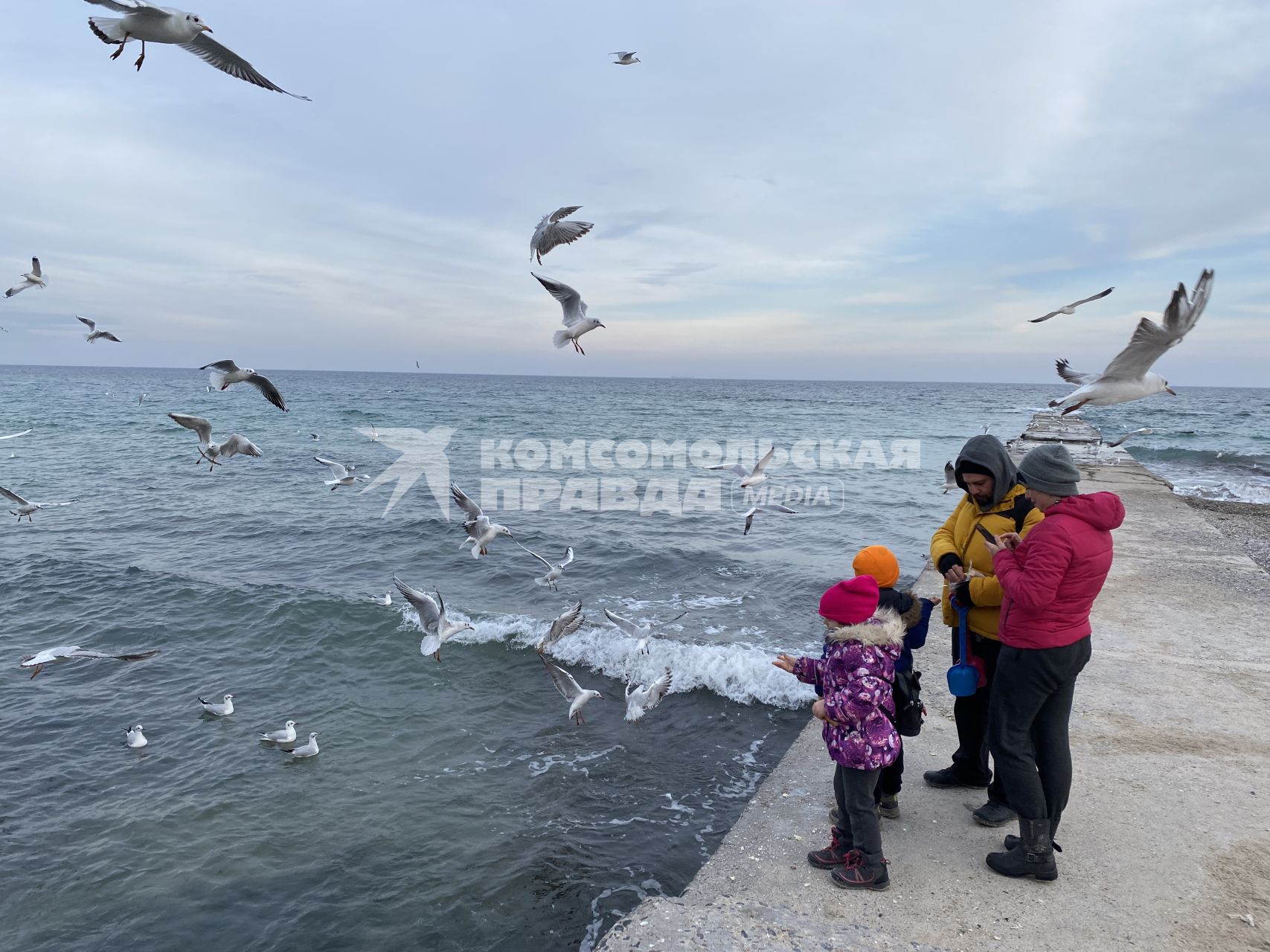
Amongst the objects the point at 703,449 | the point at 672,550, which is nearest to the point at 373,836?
the point at 672,550

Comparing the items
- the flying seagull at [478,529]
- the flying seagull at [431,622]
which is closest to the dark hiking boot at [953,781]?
the flying seagull at [431,622]

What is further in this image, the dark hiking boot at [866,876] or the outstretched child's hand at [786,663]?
the outstretched child's hand at [786,663]

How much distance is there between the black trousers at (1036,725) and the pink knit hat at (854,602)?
633 mm

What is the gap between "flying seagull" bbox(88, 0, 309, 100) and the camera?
3.97m

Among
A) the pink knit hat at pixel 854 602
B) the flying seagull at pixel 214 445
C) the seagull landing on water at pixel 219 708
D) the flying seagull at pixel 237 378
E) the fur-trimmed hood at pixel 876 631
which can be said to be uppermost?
the flying seagull at pixel 237 378

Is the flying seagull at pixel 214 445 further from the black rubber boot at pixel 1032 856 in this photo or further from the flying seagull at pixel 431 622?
the black rubber boot at pixel 1032 856

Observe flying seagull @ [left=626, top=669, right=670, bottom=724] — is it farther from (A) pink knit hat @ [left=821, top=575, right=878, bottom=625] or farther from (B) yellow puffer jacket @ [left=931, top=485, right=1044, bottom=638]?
(A) pink knit hat @ [left=821, top=575, right=878, bottom=625]

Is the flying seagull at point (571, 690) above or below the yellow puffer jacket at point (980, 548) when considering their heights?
below

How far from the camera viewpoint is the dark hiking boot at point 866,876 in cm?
291

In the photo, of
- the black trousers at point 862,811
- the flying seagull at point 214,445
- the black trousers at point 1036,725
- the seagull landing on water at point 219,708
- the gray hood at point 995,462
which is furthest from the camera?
the flying seagull at point 214,445

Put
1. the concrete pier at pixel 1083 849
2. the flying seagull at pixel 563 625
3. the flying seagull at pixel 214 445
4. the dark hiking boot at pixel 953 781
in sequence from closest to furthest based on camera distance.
Answer: 1. the concrete pier at pixel 1083 849
2. the dark hiking boot at pixel 953 781
3. the flying seagull at pixel 563 625
4. the flying seagull at pixel 214 445

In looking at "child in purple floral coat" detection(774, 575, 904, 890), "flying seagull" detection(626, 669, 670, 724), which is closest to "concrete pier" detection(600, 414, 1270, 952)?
"child in purple floral coat" detection(774, 575, 904, 890)

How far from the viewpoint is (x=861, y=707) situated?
9.55 feet

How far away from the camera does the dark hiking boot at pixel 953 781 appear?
364 centimetres
